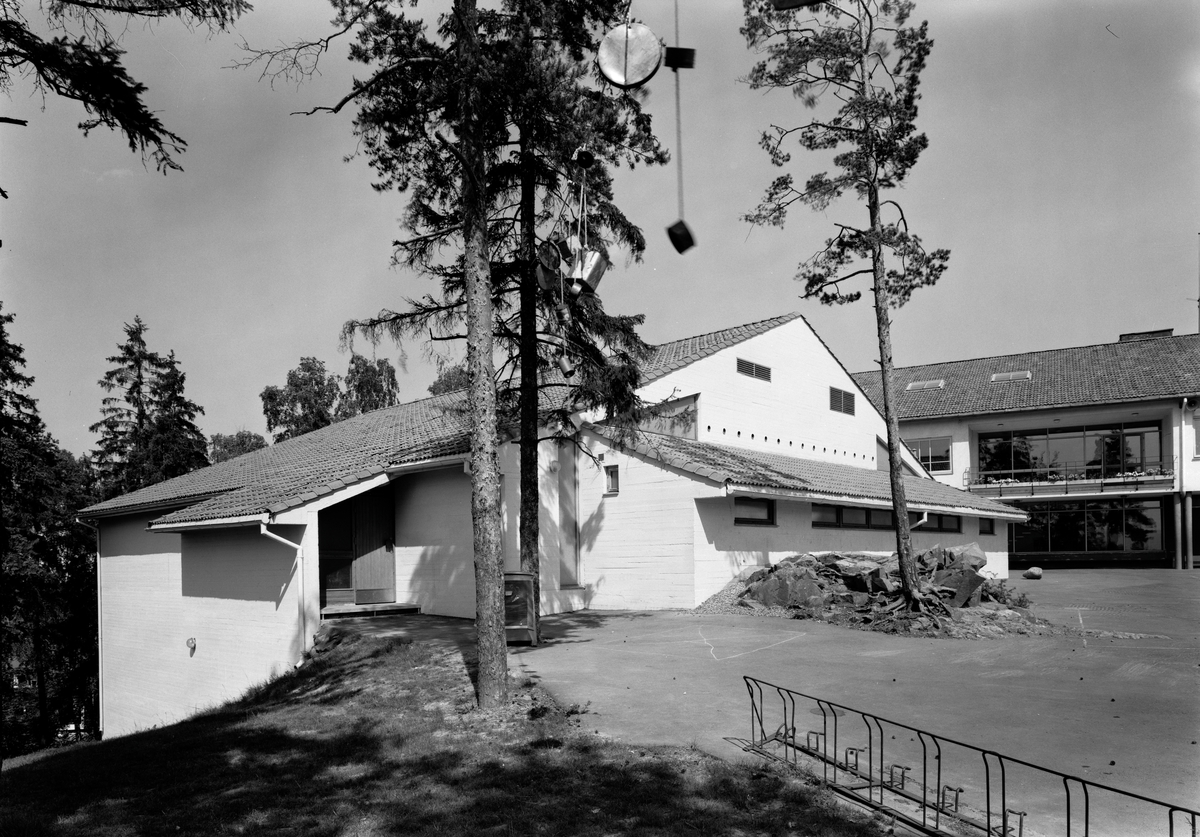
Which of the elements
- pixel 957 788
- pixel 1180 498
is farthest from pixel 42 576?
pixel 1180 498

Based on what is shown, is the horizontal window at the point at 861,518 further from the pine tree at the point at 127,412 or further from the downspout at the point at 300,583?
the pine tree at the point at 127,412

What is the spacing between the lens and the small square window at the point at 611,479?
19.3 m

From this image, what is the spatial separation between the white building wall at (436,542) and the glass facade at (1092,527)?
2983 cm

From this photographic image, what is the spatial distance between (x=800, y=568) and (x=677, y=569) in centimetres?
255

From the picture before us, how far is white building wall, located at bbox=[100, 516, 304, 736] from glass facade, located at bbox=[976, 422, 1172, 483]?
32.8m

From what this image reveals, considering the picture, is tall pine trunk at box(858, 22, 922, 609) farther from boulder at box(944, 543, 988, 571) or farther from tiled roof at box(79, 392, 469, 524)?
tiled roof at box(79, 392, 469, 524)

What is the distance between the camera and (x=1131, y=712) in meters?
8.20

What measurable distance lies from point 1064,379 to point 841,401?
52.6 feet

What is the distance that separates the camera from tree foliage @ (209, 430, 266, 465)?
200ft

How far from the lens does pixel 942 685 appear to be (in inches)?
383

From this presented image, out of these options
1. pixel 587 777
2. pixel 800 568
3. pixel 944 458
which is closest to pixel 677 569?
pixel 800 568

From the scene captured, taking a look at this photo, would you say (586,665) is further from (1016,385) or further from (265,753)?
(1016,385)

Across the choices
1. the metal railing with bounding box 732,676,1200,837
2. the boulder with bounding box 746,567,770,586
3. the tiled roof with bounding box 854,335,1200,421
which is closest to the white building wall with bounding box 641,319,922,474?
the boulder with bounding box 746,567,770,586

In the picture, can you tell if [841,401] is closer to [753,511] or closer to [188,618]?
[753,511]
